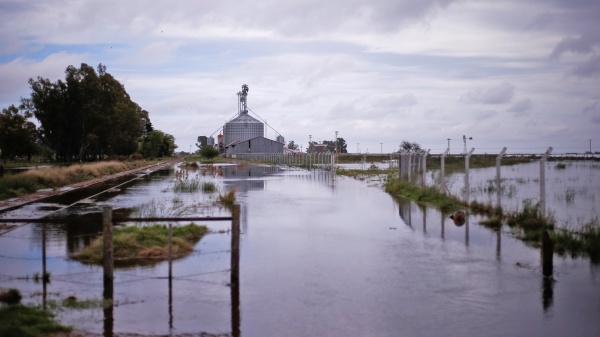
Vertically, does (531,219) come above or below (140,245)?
above

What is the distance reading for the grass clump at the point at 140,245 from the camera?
12323 mm

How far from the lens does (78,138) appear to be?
73875 millimetres

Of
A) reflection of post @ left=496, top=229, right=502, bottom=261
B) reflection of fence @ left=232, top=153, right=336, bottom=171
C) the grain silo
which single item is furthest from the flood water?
the grain silo

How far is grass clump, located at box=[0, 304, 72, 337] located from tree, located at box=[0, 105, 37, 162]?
260 ft

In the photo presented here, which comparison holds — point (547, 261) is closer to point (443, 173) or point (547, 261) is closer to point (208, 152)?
point (443, 173)

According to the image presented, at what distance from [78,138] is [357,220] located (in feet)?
202

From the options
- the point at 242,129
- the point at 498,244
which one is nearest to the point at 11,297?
the point at 498,244

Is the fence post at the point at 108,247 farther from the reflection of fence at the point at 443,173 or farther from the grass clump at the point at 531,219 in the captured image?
the reflection of fence at the point at 443,173

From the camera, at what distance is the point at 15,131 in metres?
80.2

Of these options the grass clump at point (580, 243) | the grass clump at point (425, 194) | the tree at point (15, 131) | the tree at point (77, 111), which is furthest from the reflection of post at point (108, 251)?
the tree at point (15, 131)

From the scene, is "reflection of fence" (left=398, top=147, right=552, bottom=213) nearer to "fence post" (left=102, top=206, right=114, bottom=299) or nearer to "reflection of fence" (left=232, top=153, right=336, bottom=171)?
"fence post" (left=102, top=206, right=114, bottom=299)

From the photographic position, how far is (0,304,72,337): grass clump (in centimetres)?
701

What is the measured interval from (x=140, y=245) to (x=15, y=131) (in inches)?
2964

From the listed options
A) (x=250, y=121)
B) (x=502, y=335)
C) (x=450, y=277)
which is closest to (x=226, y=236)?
(x=450, y=277)
